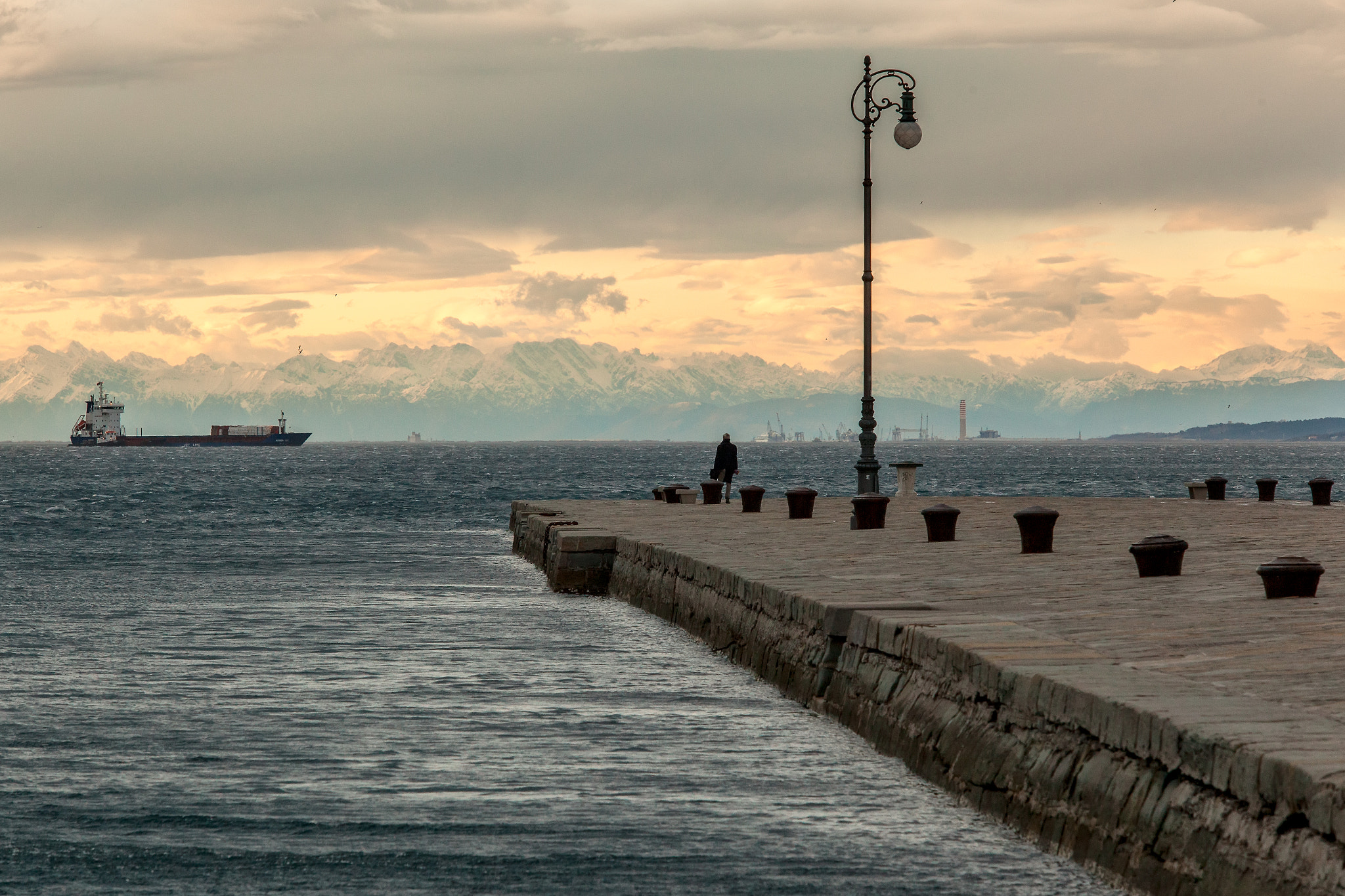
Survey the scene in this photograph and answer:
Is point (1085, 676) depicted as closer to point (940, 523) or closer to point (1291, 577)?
point (1291, 577)

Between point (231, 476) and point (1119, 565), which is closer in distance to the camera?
point (1119, 565)

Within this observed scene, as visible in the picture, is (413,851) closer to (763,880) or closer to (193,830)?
(193,830)

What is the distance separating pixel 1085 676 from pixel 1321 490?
25160 millimetres

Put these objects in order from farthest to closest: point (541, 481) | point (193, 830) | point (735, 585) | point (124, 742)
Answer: point (541, 481) < point (735, 585) < point (124, 742) < point (193, 830)

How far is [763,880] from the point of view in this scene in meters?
6.62

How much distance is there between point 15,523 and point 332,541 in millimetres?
15904

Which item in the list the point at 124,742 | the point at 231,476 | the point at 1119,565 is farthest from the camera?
the point at 231,476

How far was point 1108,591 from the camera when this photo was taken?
12984 mm

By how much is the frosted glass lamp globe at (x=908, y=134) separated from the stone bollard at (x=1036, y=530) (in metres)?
10.1

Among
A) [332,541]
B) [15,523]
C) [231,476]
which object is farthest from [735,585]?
[231,476]

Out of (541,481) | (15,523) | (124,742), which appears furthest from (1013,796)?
(541,481)

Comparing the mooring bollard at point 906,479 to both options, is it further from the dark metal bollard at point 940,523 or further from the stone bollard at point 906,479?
the dark metal bollard at point 940,523

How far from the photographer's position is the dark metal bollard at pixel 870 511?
74.3 ft

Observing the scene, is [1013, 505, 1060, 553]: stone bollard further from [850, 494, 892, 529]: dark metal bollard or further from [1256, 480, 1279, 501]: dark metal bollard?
[1256, 480, 1279, 501]: dark metal bollard
